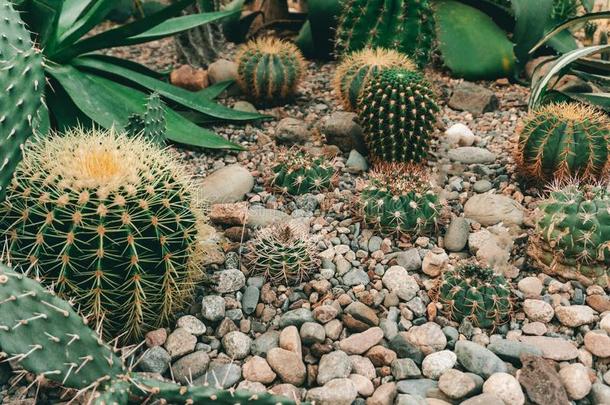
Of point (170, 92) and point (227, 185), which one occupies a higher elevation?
point (170, 92)

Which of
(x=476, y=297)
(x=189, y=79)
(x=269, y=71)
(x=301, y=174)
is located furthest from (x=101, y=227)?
(x=189, y=79)

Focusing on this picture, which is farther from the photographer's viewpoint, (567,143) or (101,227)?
(567,143)

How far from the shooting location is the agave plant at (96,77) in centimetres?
359

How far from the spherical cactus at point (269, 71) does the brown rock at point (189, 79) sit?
32 centimetres

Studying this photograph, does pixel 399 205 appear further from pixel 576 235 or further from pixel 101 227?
pixel 101 227

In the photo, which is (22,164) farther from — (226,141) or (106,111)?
(226,141)

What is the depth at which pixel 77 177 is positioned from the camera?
2256 millimetres

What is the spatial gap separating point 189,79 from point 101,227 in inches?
110

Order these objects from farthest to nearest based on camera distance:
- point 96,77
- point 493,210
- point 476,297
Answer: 1. point 96,77
2. point 493,210
3. point 476,297

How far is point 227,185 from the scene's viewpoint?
362 centimetres

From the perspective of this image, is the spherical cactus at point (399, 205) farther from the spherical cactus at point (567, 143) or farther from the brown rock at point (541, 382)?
the brown rock at point (541, 382)

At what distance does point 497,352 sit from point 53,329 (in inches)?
61.4

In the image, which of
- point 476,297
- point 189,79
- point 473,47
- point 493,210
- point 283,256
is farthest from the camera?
point 473,47

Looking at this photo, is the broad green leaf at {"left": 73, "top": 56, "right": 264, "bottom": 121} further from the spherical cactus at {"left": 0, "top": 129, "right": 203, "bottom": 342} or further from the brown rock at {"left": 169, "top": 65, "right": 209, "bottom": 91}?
the spherical cactus at {"left": 0, "top": 129, "right": 203, "bottom": 342}
